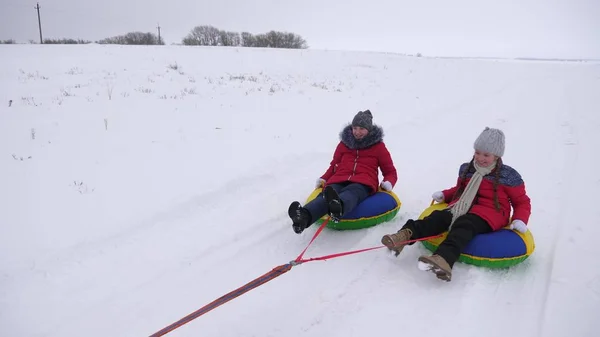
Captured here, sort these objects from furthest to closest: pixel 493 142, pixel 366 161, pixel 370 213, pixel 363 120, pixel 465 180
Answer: pixel 366 161 → pixel 363 120 → pixel 370 213 → pixel 465 180 → pixel 493 142

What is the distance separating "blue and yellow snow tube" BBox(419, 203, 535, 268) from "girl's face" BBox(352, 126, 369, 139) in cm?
154

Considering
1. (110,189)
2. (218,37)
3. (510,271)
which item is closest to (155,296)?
(110,189)

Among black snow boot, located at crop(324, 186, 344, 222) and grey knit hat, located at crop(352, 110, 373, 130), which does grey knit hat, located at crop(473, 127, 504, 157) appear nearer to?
grey knit hat, located at crop(352, 110, 373, 130)

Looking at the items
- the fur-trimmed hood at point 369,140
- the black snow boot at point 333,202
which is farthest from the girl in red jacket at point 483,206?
the fur-trimmed hood at point 369,140

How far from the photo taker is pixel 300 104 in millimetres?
8977

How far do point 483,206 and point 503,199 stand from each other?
19 centimetres

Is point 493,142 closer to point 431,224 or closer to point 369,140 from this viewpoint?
point 431,224

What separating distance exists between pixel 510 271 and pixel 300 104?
668cm

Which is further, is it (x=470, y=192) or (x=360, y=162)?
(x=360, y=162)

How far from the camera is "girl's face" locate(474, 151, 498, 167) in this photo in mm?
3170

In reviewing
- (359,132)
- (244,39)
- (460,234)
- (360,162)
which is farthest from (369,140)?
(244,39)

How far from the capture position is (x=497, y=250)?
116 inches

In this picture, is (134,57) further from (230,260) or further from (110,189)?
(230,260)

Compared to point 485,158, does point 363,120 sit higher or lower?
higher
